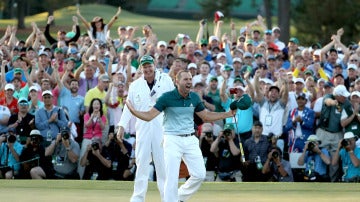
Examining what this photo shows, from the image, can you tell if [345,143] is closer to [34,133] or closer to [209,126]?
[209,126]

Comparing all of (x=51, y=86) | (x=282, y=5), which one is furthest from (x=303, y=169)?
(x=282, y=5)

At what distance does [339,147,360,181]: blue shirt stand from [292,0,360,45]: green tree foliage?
27.7 metres

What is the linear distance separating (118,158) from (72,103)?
5.38 ft

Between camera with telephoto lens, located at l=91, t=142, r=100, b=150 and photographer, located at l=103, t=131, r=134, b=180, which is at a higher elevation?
camera with telephoto lens, located at l=91, t=142, r=100, b=150

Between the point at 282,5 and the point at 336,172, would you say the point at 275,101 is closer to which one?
the point at 336,172

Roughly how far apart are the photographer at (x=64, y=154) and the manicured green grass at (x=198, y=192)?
5.16ft

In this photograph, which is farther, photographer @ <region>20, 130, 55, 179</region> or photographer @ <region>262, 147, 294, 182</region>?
photographer @ <region>20, 130, 55, 179</region>

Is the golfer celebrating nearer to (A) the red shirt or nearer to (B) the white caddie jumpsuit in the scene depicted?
(B) the white caddie jumpsuit

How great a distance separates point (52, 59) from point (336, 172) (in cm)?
743

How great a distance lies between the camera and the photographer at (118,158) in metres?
22.6

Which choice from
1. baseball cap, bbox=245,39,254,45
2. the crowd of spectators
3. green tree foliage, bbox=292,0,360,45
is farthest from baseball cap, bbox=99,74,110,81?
green tree foliage, bbox=292,0,360,45

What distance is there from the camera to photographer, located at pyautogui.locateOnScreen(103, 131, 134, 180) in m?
22.6

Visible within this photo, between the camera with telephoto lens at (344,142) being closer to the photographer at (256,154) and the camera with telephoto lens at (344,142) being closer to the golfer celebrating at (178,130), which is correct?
the photographer at (256,154)

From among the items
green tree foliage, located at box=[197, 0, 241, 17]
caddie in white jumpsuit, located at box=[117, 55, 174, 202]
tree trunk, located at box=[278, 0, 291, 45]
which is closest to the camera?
caddie in white jumpsuit, located at box=[117, 55, 174, 202]
